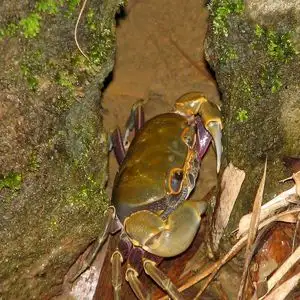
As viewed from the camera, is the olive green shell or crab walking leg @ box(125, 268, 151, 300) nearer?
crab walking leg @ box(125, 268, 151, 300)

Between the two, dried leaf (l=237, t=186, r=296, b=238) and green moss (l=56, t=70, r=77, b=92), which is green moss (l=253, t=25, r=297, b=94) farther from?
green moss (l=56, t=70, r=77, b=92)

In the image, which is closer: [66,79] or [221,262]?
[66,79]

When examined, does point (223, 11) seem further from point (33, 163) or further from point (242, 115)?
point (33, 163)

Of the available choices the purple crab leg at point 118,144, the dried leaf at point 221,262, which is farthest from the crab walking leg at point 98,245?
the purple crab leg at point 118,144

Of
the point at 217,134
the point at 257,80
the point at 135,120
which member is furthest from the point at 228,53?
the point at 135,120

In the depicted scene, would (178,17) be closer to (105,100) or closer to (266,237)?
(105,100)

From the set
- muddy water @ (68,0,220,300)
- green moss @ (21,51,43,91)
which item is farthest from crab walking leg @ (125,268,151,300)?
green moss @ (21,51,43,91)

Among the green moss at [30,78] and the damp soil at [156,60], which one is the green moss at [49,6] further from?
the damp soil at [156,60]
